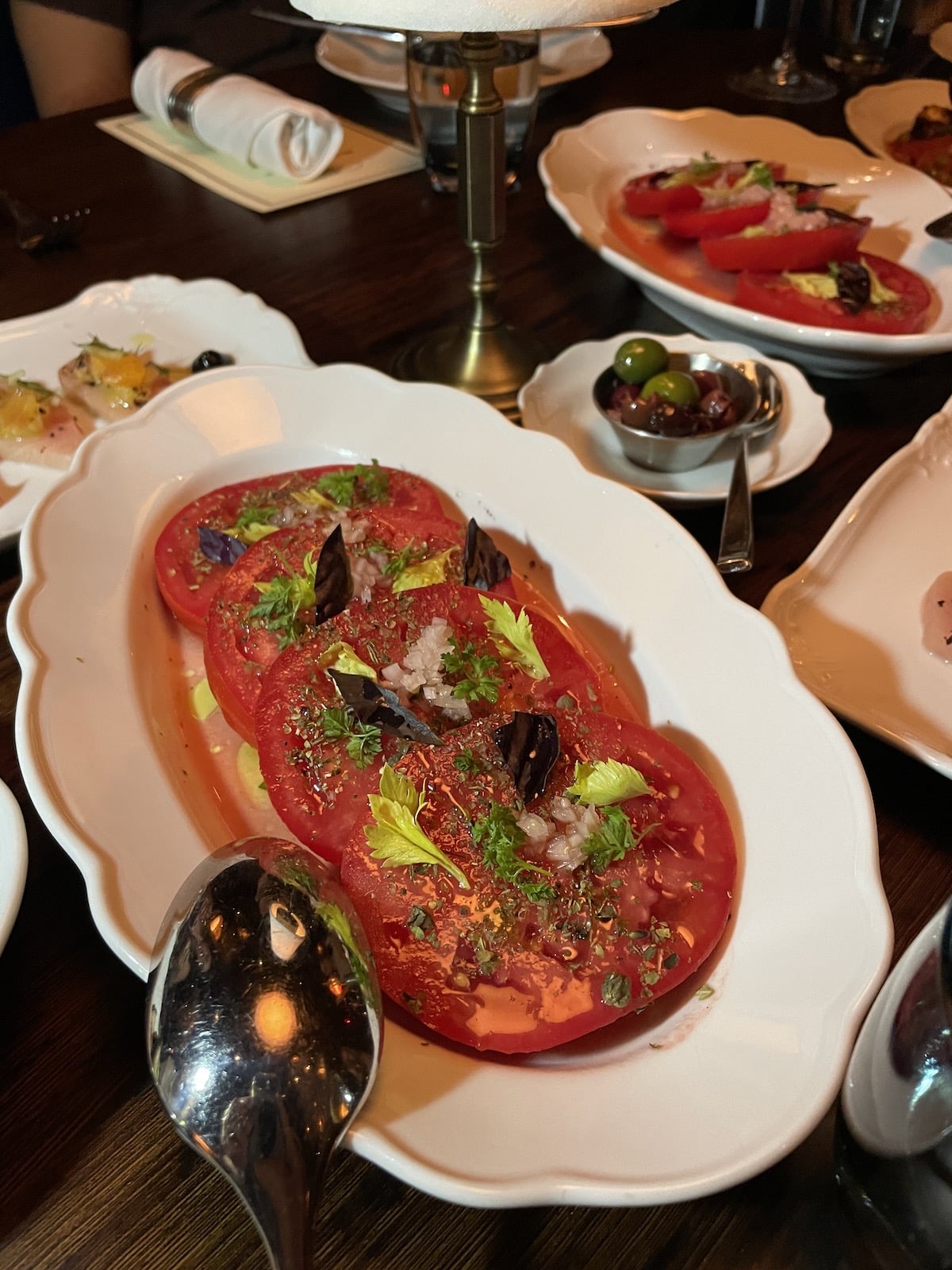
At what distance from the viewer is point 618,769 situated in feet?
2.79

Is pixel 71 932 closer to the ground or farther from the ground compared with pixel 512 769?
closer to the ground

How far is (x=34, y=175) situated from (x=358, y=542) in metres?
1.81

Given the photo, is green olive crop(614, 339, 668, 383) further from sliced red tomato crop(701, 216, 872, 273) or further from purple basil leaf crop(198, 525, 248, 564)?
purple basil leaf crop(198, 525, 248, 564)

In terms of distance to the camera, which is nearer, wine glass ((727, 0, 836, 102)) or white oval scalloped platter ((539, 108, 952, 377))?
white oval scalloped platter ((539, 108, 952, 377))

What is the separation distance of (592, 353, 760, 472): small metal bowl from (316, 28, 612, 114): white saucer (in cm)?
152

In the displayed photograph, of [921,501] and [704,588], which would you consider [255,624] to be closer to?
[704,588]

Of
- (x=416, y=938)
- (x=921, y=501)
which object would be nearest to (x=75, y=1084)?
(x=416, y=938)

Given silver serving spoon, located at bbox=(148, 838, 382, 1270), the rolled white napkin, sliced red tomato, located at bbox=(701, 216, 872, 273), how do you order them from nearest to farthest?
1. silver serving spoon, located at bbox=(148, 838, 382, 1270)
2. sliced red tomato, located at bbox=(701, 216, 872, 273)
3. the rolled white napkin

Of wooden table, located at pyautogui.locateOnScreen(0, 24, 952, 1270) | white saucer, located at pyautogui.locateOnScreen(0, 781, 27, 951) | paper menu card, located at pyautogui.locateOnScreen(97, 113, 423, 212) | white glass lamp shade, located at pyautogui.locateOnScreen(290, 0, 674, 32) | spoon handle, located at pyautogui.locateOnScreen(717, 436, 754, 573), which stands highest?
white glass lamp shade, located at pyautogui.locateOnScreen(290, 0, 674, 32)

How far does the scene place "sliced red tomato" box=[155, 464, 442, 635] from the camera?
3.92ft

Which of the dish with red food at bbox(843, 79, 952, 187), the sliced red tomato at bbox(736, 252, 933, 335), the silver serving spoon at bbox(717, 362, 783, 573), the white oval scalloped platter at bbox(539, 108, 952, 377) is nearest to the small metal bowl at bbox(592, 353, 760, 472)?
the silver serving spoon at bbox(717, 362, 783, 573)

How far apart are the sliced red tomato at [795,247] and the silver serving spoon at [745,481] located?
0.42 meters

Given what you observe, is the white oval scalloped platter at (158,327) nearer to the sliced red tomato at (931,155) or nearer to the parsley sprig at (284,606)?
the parsley sprig at (284,606)

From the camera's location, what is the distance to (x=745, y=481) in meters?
1.32
